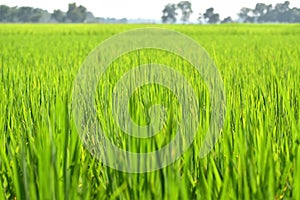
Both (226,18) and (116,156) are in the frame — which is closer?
(116,156)

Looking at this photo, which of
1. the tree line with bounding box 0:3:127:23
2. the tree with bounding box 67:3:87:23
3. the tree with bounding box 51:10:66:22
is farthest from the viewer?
the tree with bounding box 51:10:66:22

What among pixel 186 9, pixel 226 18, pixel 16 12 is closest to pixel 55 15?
pixel 16 12

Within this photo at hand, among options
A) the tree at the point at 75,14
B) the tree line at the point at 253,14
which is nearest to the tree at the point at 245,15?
the tree line at the point at 253,14

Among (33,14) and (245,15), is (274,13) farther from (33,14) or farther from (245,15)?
(33,14)

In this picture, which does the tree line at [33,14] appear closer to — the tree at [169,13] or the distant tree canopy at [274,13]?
the tree at [169,13]

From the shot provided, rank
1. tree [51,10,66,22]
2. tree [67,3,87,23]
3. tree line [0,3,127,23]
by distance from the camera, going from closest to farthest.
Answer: tree line [0,3,127,23], tree [67,3,87,23], tree [51,10,66,22]

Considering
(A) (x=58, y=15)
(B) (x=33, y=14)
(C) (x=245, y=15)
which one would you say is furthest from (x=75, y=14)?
(C) (x=245, y=15)

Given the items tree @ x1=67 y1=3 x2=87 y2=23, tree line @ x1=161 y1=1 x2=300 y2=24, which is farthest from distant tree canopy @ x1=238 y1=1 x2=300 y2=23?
tree @ x1=67 y1=3 x2=87 y2=23

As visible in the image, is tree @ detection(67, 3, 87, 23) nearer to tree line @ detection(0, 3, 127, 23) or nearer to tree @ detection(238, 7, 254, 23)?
tree line @ detection(0, 3, 127, 23)

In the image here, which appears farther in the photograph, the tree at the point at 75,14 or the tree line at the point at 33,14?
the tree at the point at 75,14

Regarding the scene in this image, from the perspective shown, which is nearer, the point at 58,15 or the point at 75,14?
the point at 75,14

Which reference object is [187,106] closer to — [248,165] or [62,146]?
[62,146]

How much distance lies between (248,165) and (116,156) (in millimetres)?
240

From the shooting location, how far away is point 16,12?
195 feet
